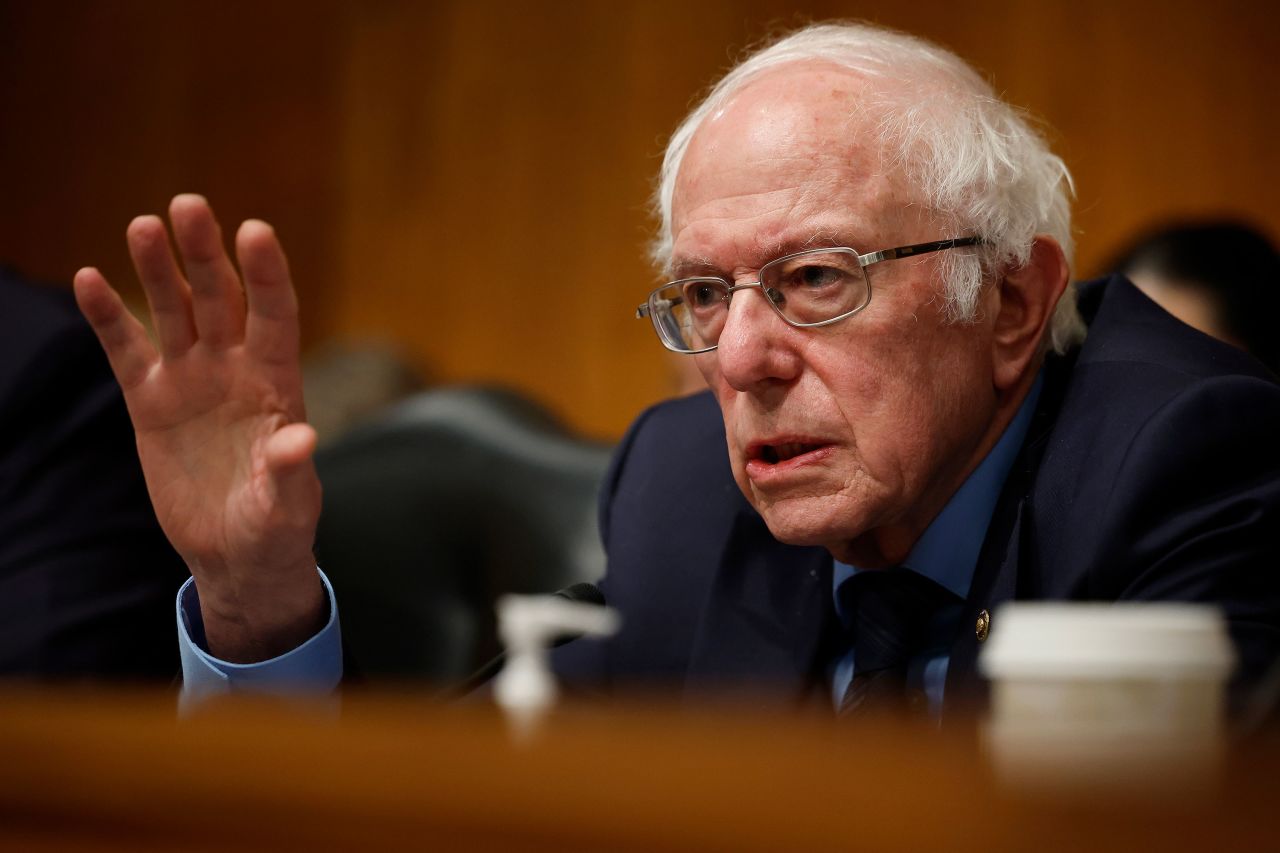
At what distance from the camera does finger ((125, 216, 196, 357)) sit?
1118 mm

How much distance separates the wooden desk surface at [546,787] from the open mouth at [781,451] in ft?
2.61

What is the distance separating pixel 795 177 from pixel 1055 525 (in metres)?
0.39

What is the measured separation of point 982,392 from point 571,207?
293cm

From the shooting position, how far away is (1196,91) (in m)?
3.26

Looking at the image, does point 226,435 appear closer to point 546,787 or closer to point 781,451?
point 781,451

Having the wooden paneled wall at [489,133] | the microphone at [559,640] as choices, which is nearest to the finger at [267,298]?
the microphone at [559,640]

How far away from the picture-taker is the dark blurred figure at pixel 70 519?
1.46 metres

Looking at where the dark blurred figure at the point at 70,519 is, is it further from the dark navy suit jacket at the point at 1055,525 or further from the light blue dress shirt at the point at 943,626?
the dark navy suit jacket at the point at 1055,525

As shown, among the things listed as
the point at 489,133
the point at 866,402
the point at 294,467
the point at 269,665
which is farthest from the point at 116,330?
the point at 489,133

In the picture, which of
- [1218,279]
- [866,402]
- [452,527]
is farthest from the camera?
[1218,279]

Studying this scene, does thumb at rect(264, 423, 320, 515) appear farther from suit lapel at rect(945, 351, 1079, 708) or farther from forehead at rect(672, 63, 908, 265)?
suit lapel at rect(945, 351, 1079, 708)

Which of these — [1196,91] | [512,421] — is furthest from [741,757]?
[1196,91]

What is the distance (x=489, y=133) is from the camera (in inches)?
169

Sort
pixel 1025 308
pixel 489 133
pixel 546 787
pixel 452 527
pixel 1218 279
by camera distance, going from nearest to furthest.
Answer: pixel 546 787
pixel 1025 308
pixel 452 527
pixel 1218 279
pixel 489 133
